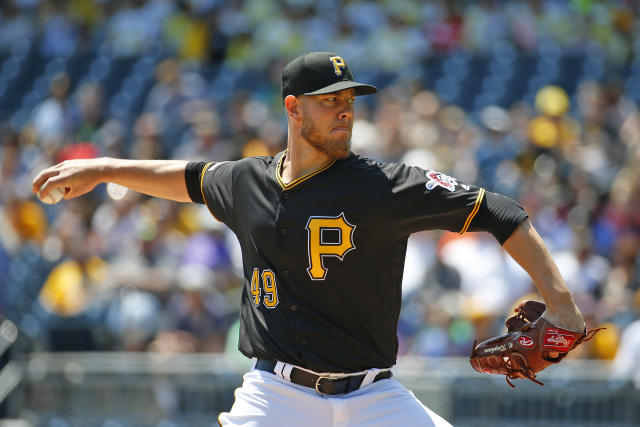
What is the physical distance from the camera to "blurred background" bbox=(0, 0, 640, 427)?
7.39 metres

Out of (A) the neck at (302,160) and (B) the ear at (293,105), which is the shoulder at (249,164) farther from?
(B) the ear at (293,105)

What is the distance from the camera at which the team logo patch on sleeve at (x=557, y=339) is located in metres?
3.44

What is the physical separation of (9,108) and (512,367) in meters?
11.7

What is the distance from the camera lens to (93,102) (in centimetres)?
1158

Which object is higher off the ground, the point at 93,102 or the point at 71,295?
the point at 93,102

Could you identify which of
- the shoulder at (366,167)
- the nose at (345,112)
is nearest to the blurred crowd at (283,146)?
the shoulder at (366,167)

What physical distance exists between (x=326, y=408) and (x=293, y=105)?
1175 mm

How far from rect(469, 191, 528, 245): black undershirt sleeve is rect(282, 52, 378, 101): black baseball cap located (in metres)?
0.64

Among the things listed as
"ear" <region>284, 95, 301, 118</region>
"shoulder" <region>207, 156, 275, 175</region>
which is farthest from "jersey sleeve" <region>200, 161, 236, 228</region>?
"ear" <region>284, 95, 301, 118</region>

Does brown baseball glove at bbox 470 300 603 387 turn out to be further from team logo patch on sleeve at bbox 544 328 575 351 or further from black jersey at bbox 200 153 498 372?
black jersey at bbox 200 153 498 372

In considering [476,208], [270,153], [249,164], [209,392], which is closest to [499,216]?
[476,208]

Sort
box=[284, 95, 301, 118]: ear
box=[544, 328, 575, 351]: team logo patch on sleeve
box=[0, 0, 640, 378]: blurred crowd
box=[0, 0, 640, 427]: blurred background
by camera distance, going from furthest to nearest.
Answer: box=[0, 0, 640, 378]: blurred crowd → box=[0, 0, 640, 427]: blurred background → box=[284, 95, 301, 118]: ear → box=[544, 328, 575, 351]: team logo patch on sleeve

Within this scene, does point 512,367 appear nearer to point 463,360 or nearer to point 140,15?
point 463,360

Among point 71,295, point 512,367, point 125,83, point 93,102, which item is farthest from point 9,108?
point 512,367
